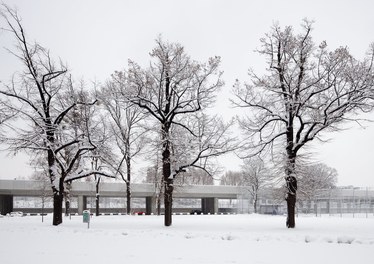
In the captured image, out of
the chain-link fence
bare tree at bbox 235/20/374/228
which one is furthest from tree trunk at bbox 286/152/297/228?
the chain-link fence

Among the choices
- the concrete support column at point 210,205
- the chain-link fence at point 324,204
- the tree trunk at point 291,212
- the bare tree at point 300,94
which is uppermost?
the bare tree at point 300,94

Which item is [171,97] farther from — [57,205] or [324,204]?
[324,204]

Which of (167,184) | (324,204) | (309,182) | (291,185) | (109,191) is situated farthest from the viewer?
(324,204)

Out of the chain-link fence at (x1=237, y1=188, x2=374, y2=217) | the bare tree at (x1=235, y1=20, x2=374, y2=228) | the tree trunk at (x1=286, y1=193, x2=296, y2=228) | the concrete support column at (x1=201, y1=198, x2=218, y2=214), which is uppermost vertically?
the bare tree at (x1=235, y1=20, x2=374, y2=228)

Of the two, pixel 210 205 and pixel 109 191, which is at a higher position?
pixel 109 191

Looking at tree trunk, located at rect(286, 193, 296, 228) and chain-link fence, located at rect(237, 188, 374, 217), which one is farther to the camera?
chain-link fence, located at rect(237, 188, 374, 217)

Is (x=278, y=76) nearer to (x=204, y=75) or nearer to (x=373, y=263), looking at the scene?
(x=204, y=75)

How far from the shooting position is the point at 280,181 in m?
26.0

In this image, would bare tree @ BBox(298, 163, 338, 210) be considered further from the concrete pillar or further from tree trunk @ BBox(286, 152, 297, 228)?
the concrete pillar

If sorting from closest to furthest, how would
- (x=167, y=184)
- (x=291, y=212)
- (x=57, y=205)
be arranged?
(x=291, y=212) < (x=167, y=184) < (x=57, y=205)

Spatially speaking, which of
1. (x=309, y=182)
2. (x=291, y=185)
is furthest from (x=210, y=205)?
(x=291, y=185)

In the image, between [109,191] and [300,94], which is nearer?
[300,94]

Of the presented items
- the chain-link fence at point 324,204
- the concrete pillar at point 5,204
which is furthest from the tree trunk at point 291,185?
the concrete pillar at point 5,204

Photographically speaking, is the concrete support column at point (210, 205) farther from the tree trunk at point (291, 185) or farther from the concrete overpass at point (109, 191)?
the tree trunk at point (291, 185)
